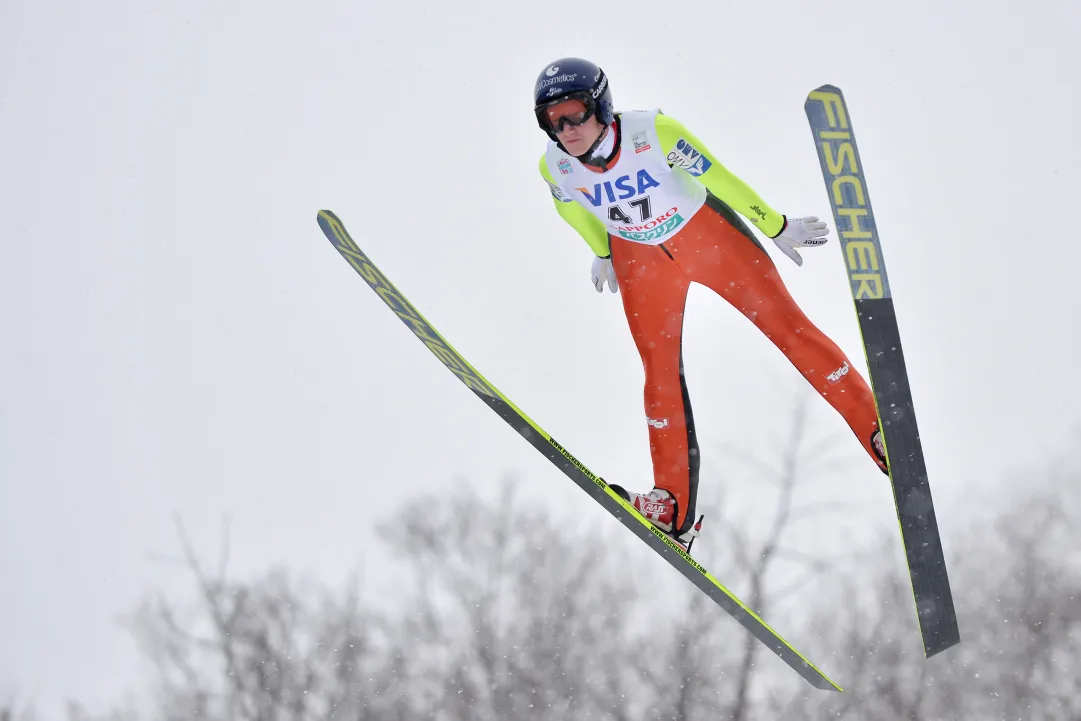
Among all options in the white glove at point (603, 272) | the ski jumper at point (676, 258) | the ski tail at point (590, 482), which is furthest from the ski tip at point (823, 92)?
the ski tail at point (590, 482)

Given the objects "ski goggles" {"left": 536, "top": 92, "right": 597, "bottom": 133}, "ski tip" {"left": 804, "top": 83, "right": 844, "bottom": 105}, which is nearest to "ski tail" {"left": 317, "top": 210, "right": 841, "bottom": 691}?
"ski goggles" {"left": 536, "top": 92, "right": 597, "bottom": 133}

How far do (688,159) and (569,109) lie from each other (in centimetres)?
51

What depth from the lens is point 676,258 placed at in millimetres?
4051

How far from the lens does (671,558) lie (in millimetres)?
4141

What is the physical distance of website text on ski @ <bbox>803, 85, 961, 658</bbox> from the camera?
3.22 metres

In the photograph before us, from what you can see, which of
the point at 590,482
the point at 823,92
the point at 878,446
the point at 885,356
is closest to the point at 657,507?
the point at 590,482

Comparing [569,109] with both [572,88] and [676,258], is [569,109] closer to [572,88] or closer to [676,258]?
[572,88]

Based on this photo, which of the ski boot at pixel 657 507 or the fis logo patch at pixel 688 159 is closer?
the fis logo patch at pixel 688 159

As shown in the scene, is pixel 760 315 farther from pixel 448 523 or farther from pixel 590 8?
pixel 590 8

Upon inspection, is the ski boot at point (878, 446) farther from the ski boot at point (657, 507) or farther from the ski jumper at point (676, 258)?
the ski boot at point (657, 507)

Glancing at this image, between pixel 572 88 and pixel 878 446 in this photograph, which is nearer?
pixel 572 88

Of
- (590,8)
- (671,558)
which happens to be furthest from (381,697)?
(590,8)

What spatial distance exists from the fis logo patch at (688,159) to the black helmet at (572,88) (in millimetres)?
287

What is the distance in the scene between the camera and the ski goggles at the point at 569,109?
3646 millimetres
